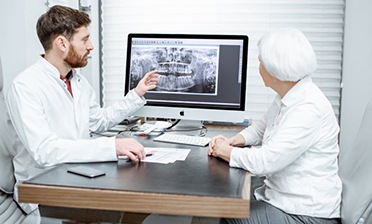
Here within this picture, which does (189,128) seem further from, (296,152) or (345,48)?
(345,48)

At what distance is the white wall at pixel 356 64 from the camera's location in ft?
7.55

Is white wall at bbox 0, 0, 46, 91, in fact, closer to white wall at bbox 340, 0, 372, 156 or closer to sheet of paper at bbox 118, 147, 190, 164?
sheet of paper at bbox 118, 147, 190, 164

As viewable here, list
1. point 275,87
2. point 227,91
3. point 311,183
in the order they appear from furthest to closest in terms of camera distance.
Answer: point 227,91
point 275,87
point 311,183

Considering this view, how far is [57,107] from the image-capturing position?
162 cm

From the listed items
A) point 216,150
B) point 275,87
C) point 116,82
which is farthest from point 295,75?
point 116,82

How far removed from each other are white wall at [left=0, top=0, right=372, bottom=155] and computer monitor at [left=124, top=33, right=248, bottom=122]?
0.54m

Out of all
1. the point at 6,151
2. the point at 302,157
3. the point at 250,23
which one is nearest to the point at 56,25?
the point at 6,151

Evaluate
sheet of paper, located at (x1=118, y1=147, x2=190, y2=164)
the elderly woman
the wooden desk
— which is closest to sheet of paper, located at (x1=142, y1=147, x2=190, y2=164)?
sheet of paper, located at (x1=118, y1=147, x2=190, y2=164)

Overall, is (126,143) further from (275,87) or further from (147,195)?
(275,87)

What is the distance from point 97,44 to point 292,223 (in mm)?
1996

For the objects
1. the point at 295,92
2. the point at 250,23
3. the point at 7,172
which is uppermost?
the point at 250,23

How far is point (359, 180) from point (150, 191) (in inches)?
30.8

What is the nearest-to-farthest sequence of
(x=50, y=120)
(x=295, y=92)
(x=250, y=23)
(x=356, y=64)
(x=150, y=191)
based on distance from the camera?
(x=150, y=191)
(x=295, y=92)
(x=50, y=120)
(x=356, y=64)
(x=250, y=23)

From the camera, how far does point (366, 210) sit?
121 cm
